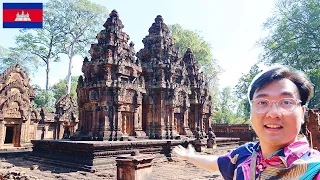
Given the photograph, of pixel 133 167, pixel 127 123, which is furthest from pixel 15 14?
pixel 133 167

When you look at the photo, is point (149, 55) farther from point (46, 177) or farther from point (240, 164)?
point (240, 164)

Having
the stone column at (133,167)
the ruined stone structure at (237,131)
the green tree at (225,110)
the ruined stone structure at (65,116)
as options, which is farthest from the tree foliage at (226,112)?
the stone column at (133,167)

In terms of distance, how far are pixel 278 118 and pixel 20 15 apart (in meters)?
19.0

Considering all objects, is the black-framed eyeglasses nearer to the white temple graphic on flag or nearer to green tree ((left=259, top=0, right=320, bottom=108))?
the white temple graphic on flag

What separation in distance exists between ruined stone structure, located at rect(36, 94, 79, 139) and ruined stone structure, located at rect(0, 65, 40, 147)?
5.01ft

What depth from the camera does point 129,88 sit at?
14.3 meters

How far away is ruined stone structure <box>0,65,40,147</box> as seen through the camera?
2103 centimetres

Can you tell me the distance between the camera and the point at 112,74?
544 inches

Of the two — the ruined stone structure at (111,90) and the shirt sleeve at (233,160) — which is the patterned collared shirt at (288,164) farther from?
the ruined stone structure at (111,90)

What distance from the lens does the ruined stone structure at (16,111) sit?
69.0 ft

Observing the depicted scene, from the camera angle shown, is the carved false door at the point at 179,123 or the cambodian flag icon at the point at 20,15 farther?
the carved false door at the point at 179,123

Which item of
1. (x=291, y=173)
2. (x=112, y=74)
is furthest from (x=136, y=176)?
(x=112, y=74)

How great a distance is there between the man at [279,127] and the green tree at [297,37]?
2705 centimetres

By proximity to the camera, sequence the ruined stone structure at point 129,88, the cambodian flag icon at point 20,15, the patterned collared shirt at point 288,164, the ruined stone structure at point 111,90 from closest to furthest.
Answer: the patterned collared shirt at point 288,164 → the ruined stone structure at point 111,90 → the ruined stone structure at point 129,88 → the cambodian flag icon at point 20,15
